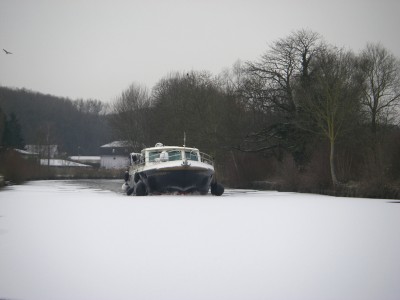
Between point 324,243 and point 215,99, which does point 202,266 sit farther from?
point 215,99

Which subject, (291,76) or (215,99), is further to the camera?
(215,99)

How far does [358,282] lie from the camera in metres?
6.76

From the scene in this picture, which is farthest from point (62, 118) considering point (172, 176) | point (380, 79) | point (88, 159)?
point (172, 176)

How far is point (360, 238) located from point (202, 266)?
153 inches

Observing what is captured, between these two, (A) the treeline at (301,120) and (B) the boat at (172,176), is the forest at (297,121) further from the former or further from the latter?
(B) the boat at (172,176)

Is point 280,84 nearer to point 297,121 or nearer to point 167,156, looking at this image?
point 297,121

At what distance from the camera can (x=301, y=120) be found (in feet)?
102

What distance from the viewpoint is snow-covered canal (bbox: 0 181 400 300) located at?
6.44 metres

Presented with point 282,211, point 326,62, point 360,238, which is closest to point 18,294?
point 360,238

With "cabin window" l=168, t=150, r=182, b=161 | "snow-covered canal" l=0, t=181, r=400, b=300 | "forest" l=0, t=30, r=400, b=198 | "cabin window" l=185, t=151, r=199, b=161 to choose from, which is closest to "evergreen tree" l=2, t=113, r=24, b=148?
"forest" l=0, t=30, r=400, b=198

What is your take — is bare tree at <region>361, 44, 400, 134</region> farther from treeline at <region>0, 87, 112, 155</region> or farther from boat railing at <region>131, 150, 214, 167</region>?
treeline at <region>0, 87, 112, 155</region>

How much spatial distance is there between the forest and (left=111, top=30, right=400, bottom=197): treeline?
7 cm

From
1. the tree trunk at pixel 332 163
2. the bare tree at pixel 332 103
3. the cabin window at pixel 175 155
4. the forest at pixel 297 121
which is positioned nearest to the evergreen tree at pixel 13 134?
the forest at pixel 297 121

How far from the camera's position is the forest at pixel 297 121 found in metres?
27.8
